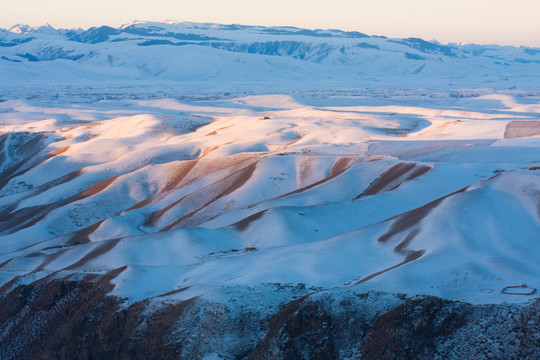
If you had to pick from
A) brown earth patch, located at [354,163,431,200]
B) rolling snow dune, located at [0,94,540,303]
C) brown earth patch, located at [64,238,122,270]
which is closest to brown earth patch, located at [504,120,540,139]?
rolling snow dune, located at [0,94,540,303]

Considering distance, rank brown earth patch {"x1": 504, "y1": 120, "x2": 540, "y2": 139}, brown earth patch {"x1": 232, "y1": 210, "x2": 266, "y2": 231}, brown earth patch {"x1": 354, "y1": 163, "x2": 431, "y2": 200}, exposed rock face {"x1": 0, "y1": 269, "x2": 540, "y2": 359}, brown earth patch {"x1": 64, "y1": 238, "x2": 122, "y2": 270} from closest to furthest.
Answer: exposed rock face {"x1": 0, "y1": 269, "x2": 540, "y2": 359}
brown earth patch {"x1": 64, "y1": 238, "x2": 122, "y2": 270}
brown earth patch {"x1": 232, "y1": 210, "x2": 266, "y2": 231}
brown earth patch {"x1": 354, "y1": 163, "x2": 431, "y2": 200}
brown earth patch {"x1": 504, "y1": 120, "x2": 540, "y2": 139}

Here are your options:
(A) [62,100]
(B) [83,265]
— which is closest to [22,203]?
(B) [83,265]

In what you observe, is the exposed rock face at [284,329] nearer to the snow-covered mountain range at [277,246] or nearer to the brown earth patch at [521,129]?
the snow-covered mountain range at [277,246]

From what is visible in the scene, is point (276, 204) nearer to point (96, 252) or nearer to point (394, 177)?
point (394, 177)

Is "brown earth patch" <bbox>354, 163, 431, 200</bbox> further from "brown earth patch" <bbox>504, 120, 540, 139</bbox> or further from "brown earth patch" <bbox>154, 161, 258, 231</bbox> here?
"brown earth patch" <bbox>504, 120, 540, 139</bbox>

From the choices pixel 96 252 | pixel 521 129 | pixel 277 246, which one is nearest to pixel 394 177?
pixel 277 246

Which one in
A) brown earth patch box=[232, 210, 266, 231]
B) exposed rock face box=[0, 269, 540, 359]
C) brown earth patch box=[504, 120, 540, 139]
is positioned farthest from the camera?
brown earth patch box=[504, 120, 540, 139]

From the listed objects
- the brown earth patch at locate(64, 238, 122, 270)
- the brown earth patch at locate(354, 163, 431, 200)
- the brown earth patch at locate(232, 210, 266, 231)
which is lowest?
the brown earth patch at locate(64, 238, 122, 270)

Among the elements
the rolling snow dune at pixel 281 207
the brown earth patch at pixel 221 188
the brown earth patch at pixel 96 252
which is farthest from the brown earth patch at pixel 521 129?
the brown earth patch at pixel 96 252

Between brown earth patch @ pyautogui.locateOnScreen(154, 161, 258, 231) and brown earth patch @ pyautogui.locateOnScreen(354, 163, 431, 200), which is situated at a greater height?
brown earth patch @ pyautogui.locateOnScreen(354, 163, 431, 200)
